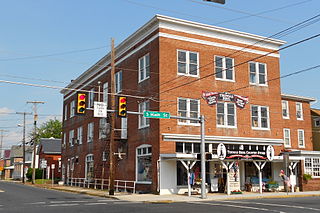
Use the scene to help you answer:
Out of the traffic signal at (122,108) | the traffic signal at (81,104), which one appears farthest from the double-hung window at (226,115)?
the traffic signal at (81,104)

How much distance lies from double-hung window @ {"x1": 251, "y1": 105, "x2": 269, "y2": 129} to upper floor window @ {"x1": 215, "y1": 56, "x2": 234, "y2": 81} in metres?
3.40

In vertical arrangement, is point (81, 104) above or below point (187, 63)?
below

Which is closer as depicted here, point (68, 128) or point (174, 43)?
point (174, 43)

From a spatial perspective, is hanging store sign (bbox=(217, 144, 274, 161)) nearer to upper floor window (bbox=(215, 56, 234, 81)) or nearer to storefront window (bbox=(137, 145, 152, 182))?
storefront window (bbox=(137, 145, 152, 182))

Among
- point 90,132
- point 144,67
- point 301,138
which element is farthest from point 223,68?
point 90,132

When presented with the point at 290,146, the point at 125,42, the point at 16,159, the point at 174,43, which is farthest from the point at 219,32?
the point at 16,159

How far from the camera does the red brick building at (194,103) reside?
2808 centimetres

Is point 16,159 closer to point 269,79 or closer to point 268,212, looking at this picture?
point 269,79

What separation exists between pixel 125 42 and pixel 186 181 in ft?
44.1

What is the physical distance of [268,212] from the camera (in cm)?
1577

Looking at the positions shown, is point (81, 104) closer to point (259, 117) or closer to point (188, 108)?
point (188, 108)

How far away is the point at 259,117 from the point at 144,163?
10.8m

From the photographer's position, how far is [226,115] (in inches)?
1219

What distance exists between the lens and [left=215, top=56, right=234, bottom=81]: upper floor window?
3130cm
